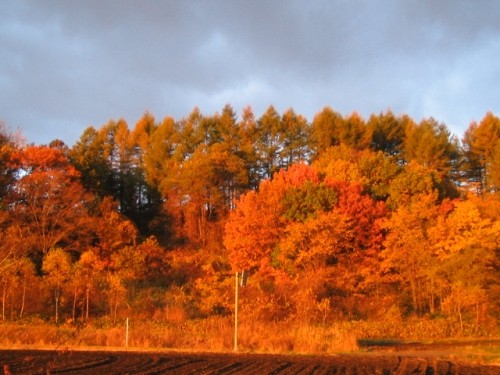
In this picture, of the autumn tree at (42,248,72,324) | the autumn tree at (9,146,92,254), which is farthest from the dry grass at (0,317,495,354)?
the autumn tree at (9,146,92,254)

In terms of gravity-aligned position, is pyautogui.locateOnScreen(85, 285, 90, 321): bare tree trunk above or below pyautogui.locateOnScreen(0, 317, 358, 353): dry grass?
above

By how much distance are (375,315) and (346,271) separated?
3.89 metres

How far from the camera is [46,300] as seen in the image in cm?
4066

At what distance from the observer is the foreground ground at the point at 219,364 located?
13.5 meters

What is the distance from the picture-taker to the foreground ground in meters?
13.5

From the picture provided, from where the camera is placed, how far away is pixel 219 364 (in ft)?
49.6

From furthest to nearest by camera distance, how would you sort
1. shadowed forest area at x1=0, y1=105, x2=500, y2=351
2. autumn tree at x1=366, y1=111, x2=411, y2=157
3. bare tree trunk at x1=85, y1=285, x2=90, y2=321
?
autumn tree at x1=366, y1=111, x2=411, y2=157 → bare tree trunk at x1=85, y1=285, x2=90, y2=321 → shadowed forest area at x1=0, y1=105, x2=500, y2=351

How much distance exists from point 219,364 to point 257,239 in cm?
3015

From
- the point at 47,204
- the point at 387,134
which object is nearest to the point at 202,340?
the point at 47,204

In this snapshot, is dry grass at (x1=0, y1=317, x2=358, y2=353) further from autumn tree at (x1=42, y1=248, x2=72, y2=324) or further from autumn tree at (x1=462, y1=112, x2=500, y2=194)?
autumn tree at (x1=462, y1=112, x2=500, y2=194)

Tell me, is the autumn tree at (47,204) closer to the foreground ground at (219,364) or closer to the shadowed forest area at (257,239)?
the shadowed forest area at (257,239)

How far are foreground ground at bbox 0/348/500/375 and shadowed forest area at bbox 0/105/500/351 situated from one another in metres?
6.38

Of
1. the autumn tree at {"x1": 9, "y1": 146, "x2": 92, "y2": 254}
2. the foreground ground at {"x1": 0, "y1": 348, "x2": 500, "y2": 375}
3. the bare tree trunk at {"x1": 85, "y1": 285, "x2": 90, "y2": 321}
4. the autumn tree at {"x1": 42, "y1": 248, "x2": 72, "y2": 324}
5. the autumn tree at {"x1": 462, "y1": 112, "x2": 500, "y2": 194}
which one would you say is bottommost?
the foreground ground at {"x1": 0, "y1": 348, "x2": 500, "y2": 375}

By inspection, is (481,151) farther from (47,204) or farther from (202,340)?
(202,340)
